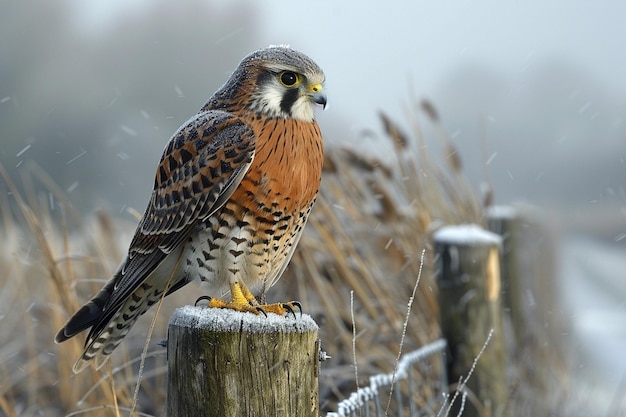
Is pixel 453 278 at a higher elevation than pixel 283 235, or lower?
lower

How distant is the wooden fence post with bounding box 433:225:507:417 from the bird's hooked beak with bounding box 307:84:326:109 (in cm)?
163

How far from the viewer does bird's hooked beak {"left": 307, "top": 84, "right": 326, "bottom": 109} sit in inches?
81.9

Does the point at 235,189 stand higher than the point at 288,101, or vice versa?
the point at 288,101

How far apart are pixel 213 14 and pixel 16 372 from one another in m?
22.0

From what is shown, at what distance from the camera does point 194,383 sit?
151 centimetres

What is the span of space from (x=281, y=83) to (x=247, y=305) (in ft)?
1.96

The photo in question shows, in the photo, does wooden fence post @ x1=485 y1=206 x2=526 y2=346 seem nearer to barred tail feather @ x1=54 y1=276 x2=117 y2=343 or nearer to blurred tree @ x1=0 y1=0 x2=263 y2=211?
barred tail feather @ x1=54 y1=276 x2=117 y2=343

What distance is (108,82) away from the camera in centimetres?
2481

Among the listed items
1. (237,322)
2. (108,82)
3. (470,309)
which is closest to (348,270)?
(470,309)

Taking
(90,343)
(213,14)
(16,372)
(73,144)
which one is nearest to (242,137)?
(90,343)

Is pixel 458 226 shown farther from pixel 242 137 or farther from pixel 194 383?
pixel 194 383

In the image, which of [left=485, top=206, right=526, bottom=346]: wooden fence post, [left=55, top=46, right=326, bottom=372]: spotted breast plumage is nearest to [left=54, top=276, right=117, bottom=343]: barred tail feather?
[left=55, top=46, right=326, bottom=372]: spotted breast plumage

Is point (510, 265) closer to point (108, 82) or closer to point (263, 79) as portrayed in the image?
point (263, 79)

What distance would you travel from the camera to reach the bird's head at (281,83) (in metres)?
2.08
